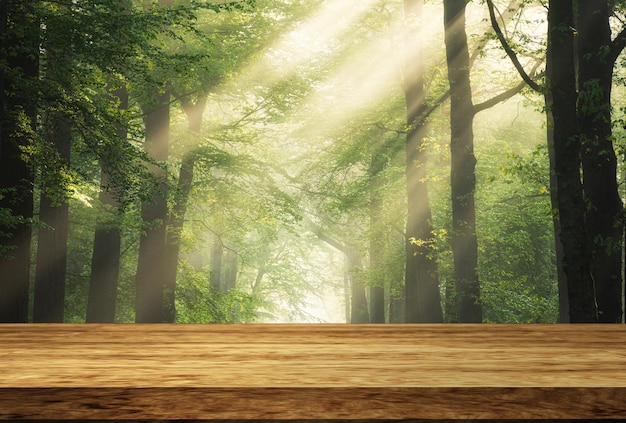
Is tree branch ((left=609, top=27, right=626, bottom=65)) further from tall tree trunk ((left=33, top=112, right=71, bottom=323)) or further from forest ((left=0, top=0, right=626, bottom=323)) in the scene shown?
tall tree trunk ((left=33, top=112, right=71, bottom=323))

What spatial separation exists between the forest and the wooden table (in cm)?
755

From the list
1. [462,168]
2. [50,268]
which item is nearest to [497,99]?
[462,168]

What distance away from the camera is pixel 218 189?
2280cm

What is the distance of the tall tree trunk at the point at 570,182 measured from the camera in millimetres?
9258

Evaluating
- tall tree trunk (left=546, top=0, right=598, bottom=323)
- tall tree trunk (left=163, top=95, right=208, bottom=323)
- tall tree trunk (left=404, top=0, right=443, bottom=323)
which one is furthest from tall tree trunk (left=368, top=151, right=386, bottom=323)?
tall tree trunk (left=546, top=0, right=598, bottom=323)

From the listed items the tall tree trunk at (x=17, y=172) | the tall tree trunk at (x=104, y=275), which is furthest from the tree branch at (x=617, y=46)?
the tall tree trunk at (x=104, y=275)

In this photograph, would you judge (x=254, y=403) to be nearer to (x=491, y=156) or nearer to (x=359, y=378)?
(x=359, y=378)

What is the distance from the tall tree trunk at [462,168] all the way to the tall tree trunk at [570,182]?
22.1ft

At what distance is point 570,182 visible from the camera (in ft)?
30.8

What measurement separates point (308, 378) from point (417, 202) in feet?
58.9

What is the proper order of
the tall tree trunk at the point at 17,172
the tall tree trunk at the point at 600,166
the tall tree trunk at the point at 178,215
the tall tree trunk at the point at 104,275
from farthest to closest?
the tall tree trunk at the point at 178,215 → the tall tree trunk at the point at 104,275 → the tall tree trunk at the point at 17,172 → the tall tree trunk at the point at 600,166

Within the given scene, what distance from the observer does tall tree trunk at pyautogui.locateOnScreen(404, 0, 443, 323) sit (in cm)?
1916

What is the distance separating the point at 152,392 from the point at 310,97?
22.9 meters

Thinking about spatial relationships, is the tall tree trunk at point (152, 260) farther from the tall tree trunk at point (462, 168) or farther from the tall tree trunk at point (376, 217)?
the tall tree trunk at point (376, 217)
